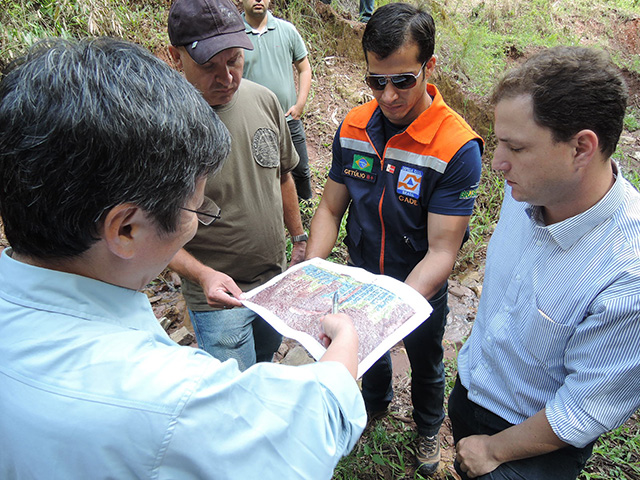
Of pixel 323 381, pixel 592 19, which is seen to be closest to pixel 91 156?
pixel 323 381

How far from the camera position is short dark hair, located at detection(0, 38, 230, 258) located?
0.74 meters

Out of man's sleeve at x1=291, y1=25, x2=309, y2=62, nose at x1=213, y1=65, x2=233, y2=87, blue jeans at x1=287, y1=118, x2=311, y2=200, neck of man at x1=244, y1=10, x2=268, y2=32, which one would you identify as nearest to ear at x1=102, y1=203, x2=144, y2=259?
nose at x1=213, y1=65, x2=233, y2=87

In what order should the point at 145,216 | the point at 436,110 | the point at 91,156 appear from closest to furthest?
the point at 91,156, the point at 145,216, the point at 436,110

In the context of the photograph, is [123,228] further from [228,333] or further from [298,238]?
[298,238]

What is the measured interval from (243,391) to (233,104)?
1.46 metres

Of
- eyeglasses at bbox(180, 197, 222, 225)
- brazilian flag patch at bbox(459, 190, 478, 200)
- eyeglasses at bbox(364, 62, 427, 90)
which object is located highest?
eyeglasses at bbox(364, 62, 427, 90)

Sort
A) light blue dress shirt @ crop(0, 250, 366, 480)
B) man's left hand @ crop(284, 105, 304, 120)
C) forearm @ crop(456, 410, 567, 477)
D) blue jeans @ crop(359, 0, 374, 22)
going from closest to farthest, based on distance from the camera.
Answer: light blue dress shirt @ crop(0, 250, 366, 480) < forearm @ crop(456, 410, 567, 477) < man's left hand @ crop(284, 105, 304, 120) < blue jeans @ crop(359, 0, 374, 22)

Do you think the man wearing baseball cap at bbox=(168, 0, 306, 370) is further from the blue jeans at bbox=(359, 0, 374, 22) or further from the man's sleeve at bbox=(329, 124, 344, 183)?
the blue jeans at bbox=(359, 0, 374, 22)

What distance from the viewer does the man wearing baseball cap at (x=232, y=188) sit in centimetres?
177

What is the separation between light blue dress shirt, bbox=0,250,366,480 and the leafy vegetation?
1.70m

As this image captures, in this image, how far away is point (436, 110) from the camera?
1.86 meters

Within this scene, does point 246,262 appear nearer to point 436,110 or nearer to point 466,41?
point 436,110

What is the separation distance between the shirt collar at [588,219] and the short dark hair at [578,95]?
0.11 m

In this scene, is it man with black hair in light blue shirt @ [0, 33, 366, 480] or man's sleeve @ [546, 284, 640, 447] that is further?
man's sleeve @ [546, 284, 640, 447]
